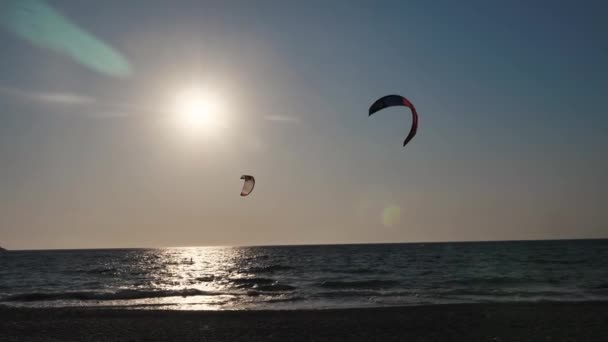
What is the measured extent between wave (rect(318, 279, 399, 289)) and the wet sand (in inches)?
460

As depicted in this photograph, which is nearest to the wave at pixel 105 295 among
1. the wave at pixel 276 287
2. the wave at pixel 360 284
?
the wave at pixel 276 287

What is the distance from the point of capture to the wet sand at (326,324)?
42.1ft

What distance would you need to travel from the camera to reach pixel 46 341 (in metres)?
12.6

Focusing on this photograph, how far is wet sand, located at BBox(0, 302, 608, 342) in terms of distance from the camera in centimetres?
1284

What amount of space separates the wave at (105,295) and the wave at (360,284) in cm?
759

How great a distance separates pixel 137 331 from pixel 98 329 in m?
1.29

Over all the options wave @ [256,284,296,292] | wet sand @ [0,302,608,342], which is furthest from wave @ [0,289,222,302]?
wet sand @ [0,302,608,342]

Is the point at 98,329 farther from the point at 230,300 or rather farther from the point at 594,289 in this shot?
the point at 594,289

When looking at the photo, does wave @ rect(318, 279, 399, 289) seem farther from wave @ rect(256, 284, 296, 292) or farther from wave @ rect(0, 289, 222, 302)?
wave @ rect(0, 289, 222, 302)

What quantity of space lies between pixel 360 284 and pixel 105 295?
15.2m

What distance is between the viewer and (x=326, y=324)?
14797 mm

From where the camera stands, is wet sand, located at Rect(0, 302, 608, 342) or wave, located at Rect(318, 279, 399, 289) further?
wave, located at Rect(318, 279, 399, 289)

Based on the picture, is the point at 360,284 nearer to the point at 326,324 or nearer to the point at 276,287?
the point at 276,287

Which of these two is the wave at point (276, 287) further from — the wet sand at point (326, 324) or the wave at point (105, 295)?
the wet sand at point (326, 324)
